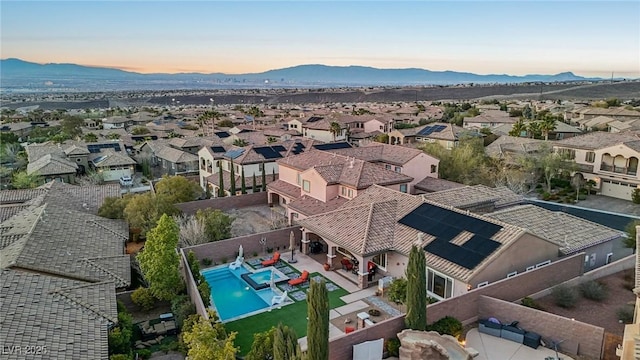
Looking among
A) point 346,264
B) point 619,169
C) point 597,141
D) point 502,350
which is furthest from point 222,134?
point 502,350

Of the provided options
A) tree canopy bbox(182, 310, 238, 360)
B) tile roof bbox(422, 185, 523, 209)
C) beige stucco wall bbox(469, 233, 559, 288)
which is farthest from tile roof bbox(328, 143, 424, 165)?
tree canopy bbox(182, 310, 238, 360)

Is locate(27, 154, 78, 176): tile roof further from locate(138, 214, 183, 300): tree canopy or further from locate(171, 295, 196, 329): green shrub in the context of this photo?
locate(171, 295, 196, 329): green shrub

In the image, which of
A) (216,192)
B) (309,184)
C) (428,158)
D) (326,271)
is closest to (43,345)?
(326,271)

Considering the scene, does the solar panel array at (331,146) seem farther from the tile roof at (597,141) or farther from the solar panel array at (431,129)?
the tile roof at (597,141)

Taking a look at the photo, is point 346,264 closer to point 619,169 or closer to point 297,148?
point 297,148

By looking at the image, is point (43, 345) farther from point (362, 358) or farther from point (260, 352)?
point (362, 358)

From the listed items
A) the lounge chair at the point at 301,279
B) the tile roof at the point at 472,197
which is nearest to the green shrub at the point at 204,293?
the lounge chair at the point at 301,279
